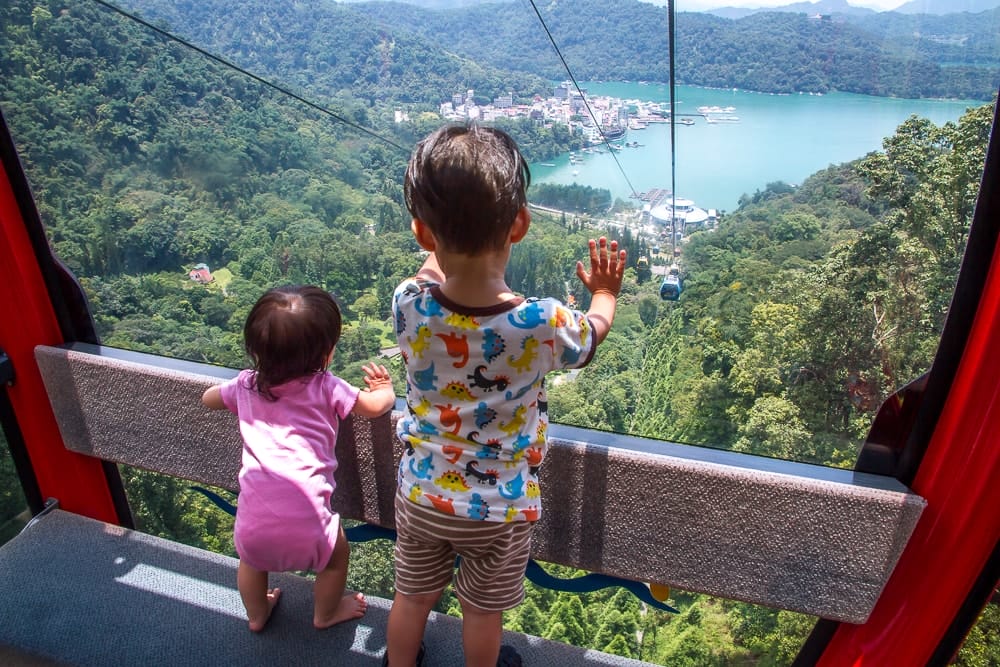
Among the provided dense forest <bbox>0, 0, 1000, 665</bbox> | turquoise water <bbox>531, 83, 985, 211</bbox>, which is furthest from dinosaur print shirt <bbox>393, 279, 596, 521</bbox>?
turquoise water <bbox>531, 83, 985, 211</bbox>

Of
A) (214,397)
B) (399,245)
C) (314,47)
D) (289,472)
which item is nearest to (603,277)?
(399,245)

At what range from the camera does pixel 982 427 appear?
1272mm

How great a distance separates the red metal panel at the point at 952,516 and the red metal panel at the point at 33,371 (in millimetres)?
2270

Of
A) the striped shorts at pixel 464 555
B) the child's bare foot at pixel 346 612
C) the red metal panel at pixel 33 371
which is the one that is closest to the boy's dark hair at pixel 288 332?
the striped shorts at pixel 464 555

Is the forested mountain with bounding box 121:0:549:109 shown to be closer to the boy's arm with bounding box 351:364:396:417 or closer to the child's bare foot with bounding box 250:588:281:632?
the boy's arm with bounding box 351:364:396:417

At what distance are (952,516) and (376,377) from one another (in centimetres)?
125

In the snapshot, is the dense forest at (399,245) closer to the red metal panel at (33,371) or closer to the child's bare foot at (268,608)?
the red metal panel at (33,371)

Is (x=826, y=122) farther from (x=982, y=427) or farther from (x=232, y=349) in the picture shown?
(x=232, y=349)

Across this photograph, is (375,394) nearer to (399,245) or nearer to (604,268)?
(399,245)

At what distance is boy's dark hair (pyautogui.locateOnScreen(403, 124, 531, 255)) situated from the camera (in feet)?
3.37

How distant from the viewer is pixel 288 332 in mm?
1367

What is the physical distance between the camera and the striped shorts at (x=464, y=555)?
1248mm

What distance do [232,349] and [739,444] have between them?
4.52 ft

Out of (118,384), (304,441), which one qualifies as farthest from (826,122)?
(118,384)
